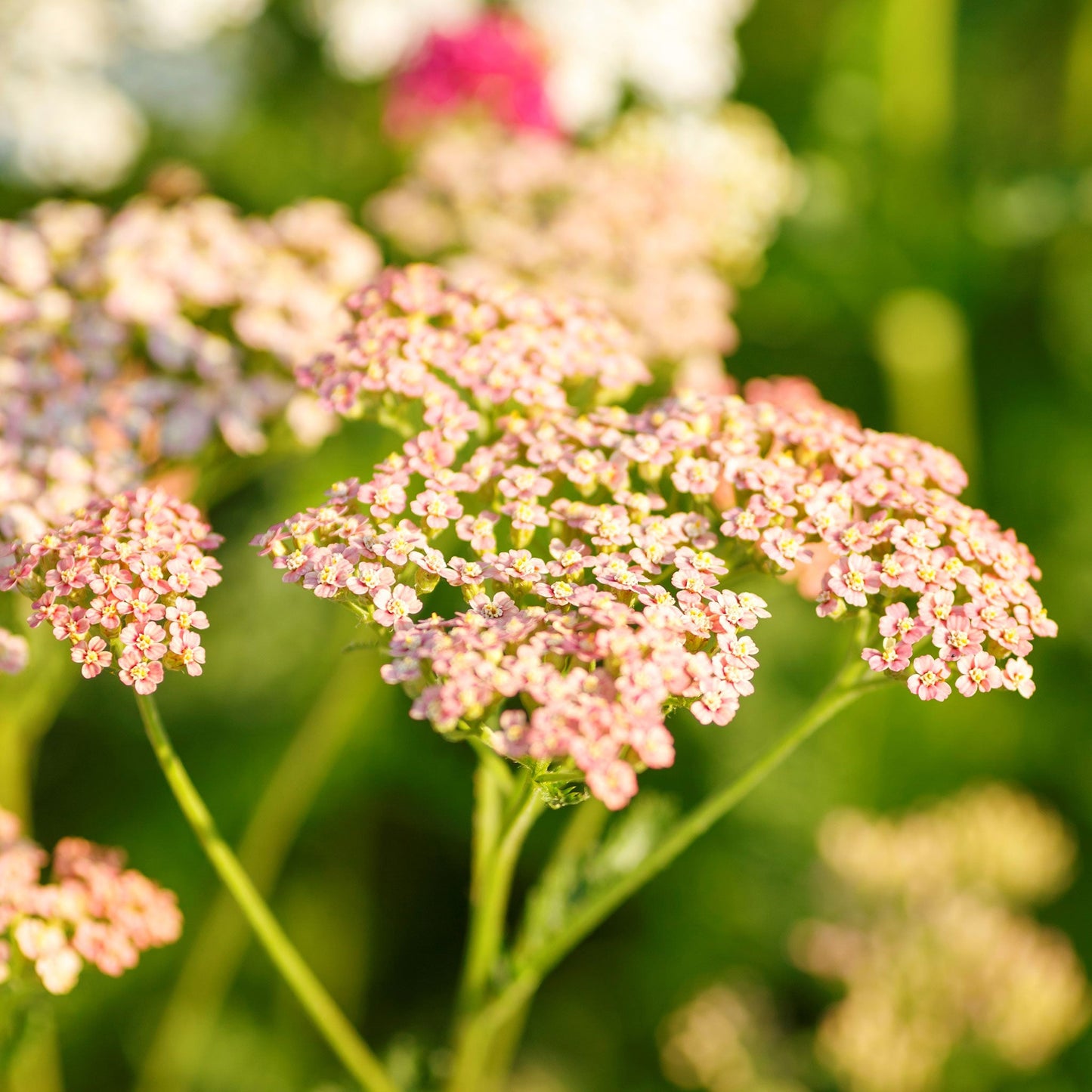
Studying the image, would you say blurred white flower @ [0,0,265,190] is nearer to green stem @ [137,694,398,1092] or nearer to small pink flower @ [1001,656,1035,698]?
green stem @ [137,694,398,1092]

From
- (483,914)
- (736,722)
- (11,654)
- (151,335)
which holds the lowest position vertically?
(736,722)

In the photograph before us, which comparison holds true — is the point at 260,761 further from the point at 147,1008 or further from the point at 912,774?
the point at 912,774

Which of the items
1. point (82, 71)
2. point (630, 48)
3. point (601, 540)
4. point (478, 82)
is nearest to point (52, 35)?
point (82, 71)

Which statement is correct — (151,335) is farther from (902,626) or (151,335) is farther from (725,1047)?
(725,1047)

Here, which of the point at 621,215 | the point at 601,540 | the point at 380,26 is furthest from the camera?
the point at 380,26

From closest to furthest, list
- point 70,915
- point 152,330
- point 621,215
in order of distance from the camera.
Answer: point 70,915 → point 152,330 → point 621,215

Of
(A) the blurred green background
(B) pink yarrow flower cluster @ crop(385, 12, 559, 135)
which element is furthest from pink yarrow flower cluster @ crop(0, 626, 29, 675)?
(B) pink yarrow flower cluster @ crop(385, 12, 559, 135)
